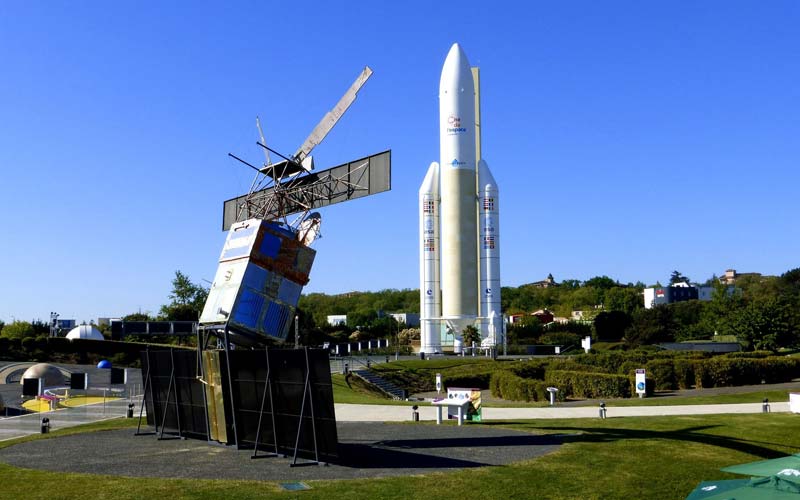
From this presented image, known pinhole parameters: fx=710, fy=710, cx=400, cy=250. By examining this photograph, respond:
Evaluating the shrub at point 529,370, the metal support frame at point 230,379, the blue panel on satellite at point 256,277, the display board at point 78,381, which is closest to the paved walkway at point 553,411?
the metal support frame at point 230,379

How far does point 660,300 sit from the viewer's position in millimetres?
179500

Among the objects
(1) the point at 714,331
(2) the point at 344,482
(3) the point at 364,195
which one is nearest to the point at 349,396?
(3) the point at 364,195

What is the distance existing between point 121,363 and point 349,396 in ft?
124

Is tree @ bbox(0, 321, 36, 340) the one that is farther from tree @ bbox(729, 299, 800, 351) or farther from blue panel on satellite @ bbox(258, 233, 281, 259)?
tree @ bbox(729, 299, 800, 351)

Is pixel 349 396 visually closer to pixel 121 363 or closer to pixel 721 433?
pixel 721 433

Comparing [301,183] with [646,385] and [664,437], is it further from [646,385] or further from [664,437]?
[646,385]

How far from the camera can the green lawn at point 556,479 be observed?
54.7 ft

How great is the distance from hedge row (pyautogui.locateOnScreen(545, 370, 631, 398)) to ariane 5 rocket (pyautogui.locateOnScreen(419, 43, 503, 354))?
36.5m

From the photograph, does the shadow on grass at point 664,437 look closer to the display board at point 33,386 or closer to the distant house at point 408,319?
the display board at point 33,386

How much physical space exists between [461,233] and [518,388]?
40.5 metres

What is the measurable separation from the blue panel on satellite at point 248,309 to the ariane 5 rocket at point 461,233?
58.7 metres

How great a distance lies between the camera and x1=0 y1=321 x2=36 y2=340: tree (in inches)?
3182

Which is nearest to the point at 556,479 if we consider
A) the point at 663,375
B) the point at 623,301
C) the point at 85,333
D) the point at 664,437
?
the point at 664,437

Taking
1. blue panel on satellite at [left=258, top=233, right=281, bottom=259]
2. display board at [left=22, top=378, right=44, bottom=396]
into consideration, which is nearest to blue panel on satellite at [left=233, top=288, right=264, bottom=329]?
blue panel on satellite at [left=258, top=233, right=281, bottom=259]
